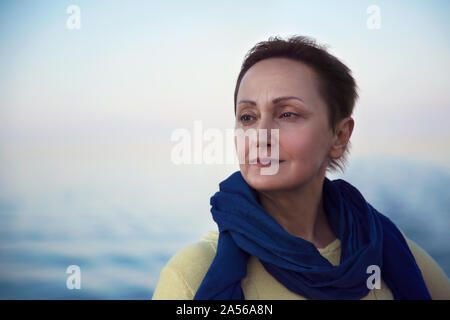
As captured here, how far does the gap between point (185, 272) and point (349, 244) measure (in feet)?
1.75

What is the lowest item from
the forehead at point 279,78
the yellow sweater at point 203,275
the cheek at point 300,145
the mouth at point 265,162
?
the yellow sweater at point 203,275

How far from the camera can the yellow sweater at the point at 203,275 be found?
1.17 meters

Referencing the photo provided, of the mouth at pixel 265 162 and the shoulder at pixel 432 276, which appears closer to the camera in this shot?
the mouth at pixel 265 162

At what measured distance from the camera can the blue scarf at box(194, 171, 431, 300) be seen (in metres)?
1.20

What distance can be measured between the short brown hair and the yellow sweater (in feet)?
1.50

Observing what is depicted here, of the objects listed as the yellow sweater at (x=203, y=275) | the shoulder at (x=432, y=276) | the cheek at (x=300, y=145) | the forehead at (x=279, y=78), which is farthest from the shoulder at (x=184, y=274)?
the shoulder at (x=432, y=276)

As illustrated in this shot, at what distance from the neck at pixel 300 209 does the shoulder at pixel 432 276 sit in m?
0.35

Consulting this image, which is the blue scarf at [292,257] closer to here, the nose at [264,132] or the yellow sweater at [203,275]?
the yellow sweater at [203,275]

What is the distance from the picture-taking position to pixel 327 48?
4.88 feet

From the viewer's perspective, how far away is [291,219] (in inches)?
55.5

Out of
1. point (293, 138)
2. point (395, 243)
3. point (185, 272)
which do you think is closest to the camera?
point (185, 272)

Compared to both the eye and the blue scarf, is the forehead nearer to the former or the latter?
the eye
